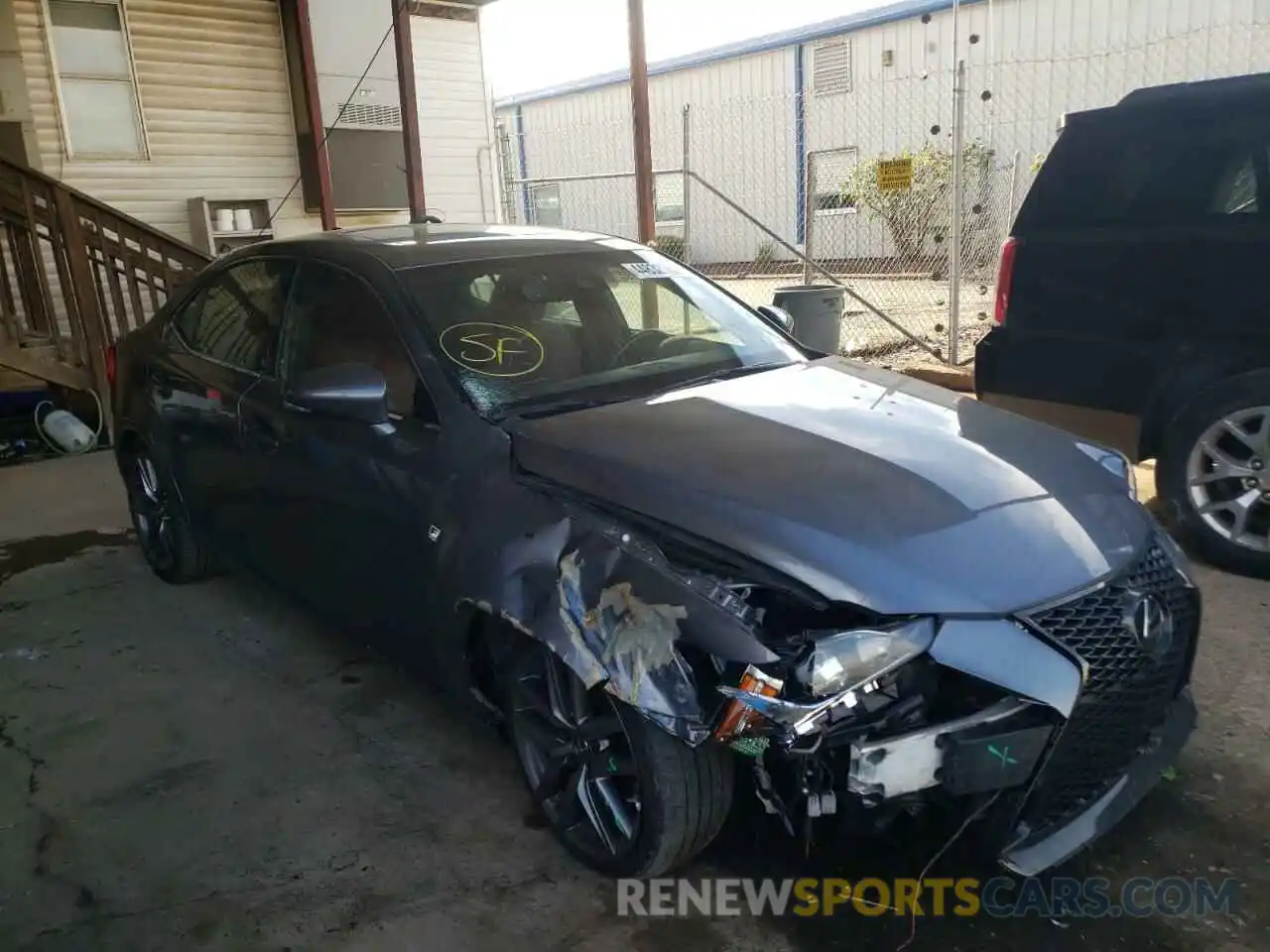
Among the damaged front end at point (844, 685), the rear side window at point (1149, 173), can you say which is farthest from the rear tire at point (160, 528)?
the rear side window at point (1149, 173)

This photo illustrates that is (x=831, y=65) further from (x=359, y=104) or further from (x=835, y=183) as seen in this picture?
(x=359, y=104)

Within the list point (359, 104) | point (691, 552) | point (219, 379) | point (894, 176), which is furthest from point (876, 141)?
point (691, 552)

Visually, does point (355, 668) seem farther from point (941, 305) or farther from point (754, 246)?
point (754, 246)

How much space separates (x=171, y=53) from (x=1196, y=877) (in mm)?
10584

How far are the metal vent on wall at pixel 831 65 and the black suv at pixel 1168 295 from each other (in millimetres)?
15225

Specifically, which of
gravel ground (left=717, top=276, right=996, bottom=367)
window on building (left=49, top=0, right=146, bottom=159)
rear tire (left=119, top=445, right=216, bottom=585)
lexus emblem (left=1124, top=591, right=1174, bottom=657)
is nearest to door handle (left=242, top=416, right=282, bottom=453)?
rear tire (left=119, top=445, right=216, bottom=585)

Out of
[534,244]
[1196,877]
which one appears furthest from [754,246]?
[1196,877]

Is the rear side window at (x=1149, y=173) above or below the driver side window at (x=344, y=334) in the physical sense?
above

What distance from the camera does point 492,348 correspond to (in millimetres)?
2967

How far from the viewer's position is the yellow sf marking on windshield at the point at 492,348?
290 centimetres

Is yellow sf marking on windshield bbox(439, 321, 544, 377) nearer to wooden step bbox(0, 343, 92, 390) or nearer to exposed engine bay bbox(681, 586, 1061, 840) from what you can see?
exposed engine bay bbox(681, 586, 1061, 840)

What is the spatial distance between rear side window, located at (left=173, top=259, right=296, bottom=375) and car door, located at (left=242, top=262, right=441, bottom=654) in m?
0.12

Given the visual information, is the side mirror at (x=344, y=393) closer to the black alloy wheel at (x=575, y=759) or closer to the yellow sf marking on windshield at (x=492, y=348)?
the yellow sf marking on windshield at (x=492, y=348)

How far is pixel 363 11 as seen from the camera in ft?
34.4
